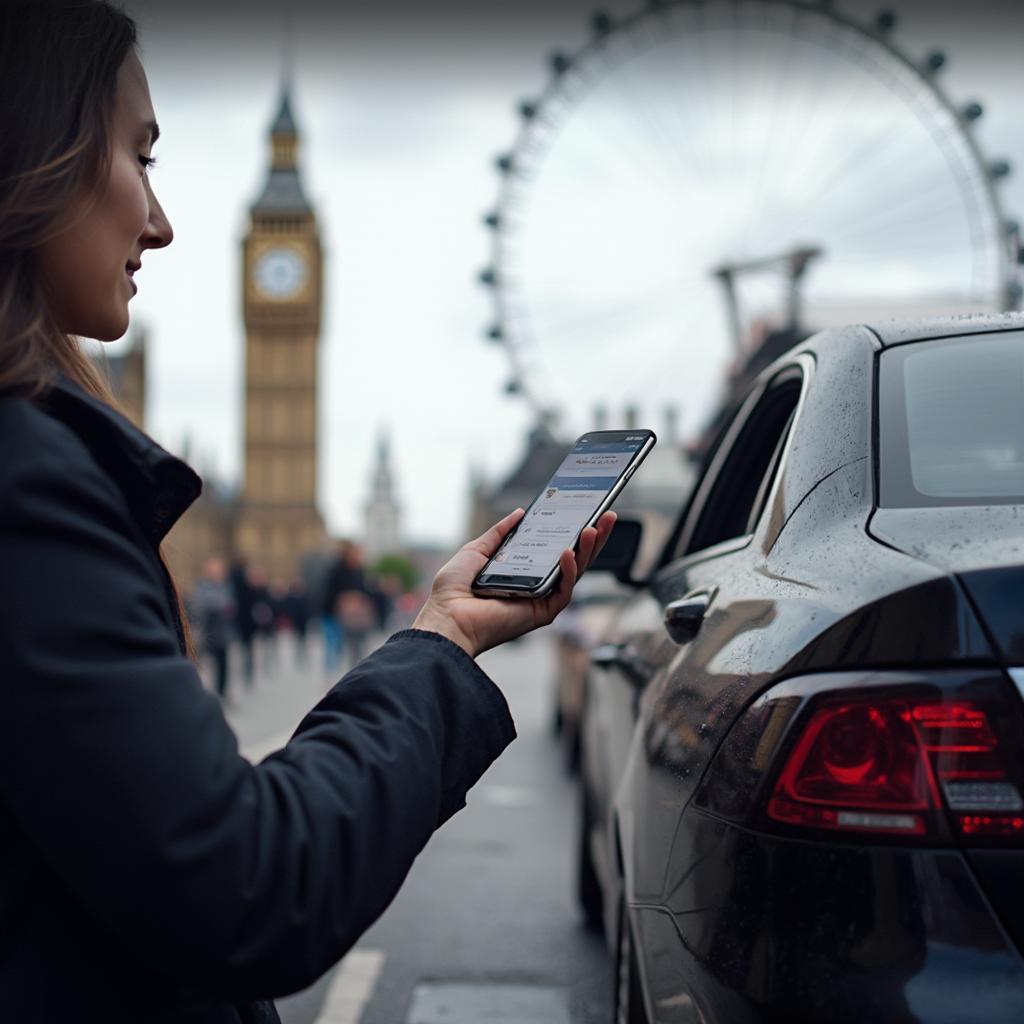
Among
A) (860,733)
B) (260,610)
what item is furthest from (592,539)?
(260,610)

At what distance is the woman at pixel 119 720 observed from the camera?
105 cm

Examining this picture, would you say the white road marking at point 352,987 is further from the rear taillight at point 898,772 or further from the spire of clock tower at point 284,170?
the spire of clock tower at point 284,170

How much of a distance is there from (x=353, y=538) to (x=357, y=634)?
123 cm

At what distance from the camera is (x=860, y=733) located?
1587 millimetres

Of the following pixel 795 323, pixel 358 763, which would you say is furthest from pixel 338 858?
pixel 795 323

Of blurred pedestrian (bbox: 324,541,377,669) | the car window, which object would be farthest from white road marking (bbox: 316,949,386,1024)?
blurred pedestrian (bbox: 324,541,377,669)

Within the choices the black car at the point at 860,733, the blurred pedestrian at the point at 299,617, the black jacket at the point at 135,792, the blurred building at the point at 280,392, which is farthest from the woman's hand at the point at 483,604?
the blurred building at the point at 280,392

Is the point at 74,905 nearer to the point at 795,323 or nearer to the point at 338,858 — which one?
the point at 338,858

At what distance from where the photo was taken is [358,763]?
4.01 feet

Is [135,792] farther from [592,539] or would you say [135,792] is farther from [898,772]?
[898,772]

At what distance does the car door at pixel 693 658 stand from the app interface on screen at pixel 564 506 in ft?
0.96

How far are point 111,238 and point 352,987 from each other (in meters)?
3.63

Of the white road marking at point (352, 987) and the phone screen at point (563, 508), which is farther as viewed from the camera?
the white road marking at point (352, 987)

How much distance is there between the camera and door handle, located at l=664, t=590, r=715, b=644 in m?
2.27
